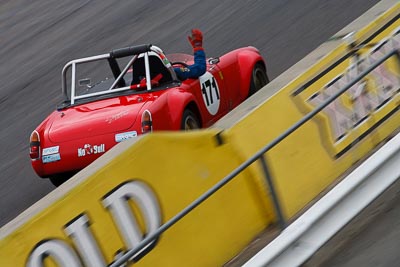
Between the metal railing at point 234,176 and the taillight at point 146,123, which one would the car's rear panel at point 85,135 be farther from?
the metal railing at point 234,176

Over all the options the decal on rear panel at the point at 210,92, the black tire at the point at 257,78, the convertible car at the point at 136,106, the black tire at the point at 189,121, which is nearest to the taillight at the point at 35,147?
the convertible car at the point at 136,106

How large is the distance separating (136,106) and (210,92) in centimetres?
153

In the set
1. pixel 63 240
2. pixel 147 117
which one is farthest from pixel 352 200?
pixel 147 117

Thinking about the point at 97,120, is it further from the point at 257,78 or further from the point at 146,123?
the point at 257,78

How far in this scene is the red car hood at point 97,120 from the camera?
10.4 metres

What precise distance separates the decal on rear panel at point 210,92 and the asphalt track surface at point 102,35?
7.57ft

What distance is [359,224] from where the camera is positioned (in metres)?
7.36

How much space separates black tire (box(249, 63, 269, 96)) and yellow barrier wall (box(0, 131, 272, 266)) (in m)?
5.23

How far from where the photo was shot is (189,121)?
11.0 metres

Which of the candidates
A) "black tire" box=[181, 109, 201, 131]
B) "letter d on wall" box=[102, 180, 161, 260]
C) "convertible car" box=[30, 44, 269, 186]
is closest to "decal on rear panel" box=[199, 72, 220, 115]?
"convertible car" box=[30, 44, 269, 186]

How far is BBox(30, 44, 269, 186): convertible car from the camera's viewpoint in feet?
34.0

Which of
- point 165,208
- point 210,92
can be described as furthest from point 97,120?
point 165,208

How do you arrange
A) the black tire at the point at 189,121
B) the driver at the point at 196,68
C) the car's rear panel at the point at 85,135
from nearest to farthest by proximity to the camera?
the car's rear panel at the point at 85,135 < the black tire at the point at 189,121 < the driver at the point at 196,68

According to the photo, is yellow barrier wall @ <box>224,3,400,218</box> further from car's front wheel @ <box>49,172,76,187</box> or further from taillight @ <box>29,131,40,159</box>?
taillight @ <box>29,131,40,159</box>
